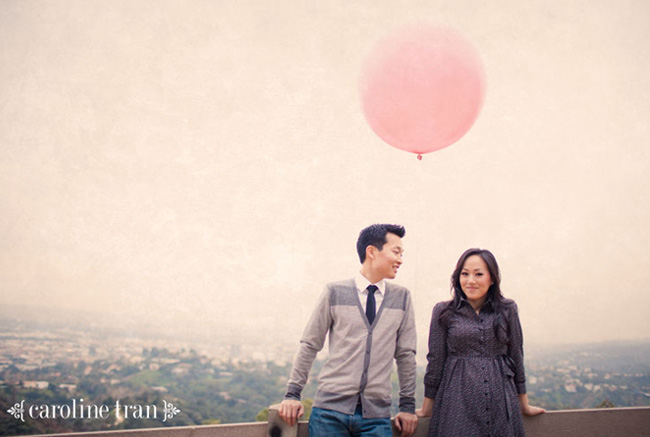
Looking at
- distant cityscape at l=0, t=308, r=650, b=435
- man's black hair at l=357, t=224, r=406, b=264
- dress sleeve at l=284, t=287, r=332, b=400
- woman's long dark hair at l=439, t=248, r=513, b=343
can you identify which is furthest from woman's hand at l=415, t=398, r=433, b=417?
distant cityscape at l=0, t=308, r=650, b=435

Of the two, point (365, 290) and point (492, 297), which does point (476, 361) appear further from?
point (365, 290)

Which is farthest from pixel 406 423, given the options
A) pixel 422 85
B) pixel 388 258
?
pixel 422 85

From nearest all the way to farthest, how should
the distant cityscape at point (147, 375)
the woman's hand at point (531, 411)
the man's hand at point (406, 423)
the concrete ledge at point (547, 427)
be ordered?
the concrete ledge at point (547, 427)
the man's hand at point (406, 423)
the woman's hand at point (531, 411)
the distant cityscape at point (147, 375)

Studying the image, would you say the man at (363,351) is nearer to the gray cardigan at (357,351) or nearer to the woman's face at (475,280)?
the gray cardigan at (357,351)

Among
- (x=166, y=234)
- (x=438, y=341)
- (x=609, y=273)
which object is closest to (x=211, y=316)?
(x=166, y=234)

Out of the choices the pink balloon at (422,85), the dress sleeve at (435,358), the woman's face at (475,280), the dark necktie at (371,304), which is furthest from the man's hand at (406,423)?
the pink balloon at (422,85)

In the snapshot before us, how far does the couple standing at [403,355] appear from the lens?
1202mm

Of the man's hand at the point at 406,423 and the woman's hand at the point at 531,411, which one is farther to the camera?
the woman's hand at the point at 531,411

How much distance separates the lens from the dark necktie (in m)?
1.30

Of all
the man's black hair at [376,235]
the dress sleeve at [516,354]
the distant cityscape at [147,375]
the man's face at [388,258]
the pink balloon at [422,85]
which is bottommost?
the distant cityscape at [147,375]

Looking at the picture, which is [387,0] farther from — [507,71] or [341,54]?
[507,71]

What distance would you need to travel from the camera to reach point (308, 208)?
11.2ft

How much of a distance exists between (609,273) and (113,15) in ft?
15.0

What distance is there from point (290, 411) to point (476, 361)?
1.86 ft
